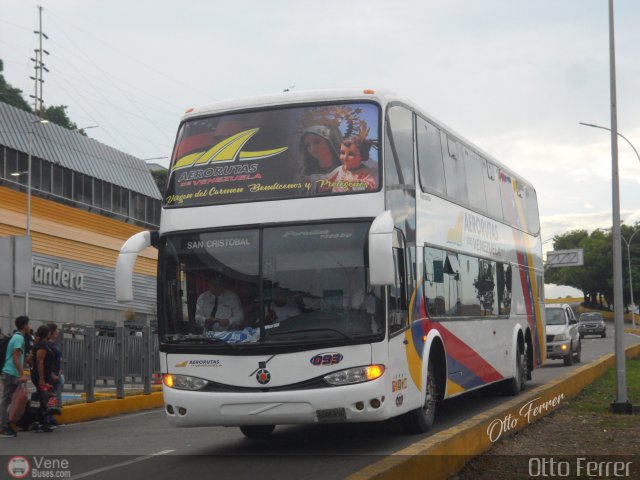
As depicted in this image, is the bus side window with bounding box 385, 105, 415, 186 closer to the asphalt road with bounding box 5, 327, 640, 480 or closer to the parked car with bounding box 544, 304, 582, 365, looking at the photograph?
the asphalt road with bounding box 5, 327, 640, 480

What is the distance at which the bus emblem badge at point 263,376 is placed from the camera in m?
10.6

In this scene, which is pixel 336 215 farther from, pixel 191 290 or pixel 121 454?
pixel 121 454

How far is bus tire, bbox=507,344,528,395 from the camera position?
741 inches

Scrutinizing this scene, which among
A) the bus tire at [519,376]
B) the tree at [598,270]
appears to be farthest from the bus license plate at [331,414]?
the tree at [598,270]

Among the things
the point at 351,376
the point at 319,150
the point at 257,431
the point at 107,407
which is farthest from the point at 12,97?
the point at 351,376

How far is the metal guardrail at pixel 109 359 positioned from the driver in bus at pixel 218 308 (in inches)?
314

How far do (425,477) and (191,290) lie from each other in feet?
13.2

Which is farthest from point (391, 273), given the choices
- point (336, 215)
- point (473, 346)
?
point (473, 346)

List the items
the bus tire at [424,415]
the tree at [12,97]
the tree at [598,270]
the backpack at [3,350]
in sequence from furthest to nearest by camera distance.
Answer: the tree at [598,270], the tree at [12,97], the backpack at [3,350], the bus tire at [424,415]

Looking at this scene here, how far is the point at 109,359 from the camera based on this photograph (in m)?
19.8

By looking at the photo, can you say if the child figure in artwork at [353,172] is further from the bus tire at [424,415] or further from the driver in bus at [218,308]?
the bus tire at [424,415]

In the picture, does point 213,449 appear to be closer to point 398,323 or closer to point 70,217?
point 398,323

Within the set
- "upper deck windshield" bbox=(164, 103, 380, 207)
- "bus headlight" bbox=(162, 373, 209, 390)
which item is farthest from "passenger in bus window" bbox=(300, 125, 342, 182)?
"bus headlight" bbox=(162, 373, 209, 390)

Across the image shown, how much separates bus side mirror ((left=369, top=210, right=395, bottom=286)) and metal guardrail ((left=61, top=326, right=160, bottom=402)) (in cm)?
960
